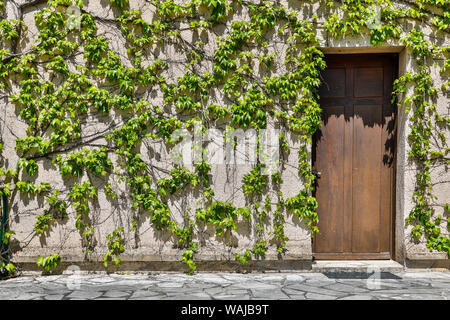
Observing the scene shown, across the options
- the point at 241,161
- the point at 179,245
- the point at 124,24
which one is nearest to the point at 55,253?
the point at 179,245

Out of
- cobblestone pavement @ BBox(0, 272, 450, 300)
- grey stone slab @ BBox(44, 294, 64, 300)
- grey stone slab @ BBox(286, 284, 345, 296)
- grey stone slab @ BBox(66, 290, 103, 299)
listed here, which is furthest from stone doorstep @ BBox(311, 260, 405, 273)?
grey stone slab @ BBox(44, 294, 64, 300)

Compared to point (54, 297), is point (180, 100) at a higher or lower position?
higher

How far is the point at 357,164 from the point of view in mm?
4977

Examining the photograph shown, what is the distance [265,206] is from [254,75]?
5.01 feet

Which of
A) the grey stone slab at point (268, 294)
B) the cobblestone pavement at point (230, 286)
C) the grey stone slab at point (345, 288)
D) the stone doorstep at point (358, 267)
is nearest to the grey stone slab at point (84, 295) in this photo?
the cobblestone pavement at point (230, 286)

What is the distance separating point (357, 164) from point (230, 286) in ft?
6.93

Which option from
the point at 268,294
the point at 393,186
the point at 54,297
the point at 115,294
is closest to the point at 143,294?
the point at 115,294

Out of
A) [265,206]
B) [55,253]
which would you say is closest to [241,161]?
[265,206]

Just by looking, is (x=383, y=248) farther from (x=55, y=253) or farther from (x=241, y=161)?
(x=55, y=253)

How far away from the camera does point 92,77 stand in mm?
4887

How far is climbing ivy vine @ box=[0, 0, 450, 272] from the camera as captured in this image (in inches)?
187

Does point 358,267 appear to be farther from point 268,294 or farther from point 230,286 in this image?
point 230,286

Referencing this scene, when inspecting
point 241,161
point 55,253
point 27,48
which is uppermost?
point 27,48

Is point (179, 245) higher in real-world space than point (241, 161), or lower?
lower
